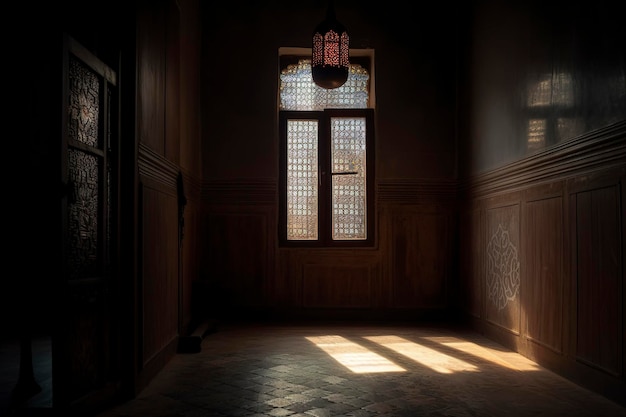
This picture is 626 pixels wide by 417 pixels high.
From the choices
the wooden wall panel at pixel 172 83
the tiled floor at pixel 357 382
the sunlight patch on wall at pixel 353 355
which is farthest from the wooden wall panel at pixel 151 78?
the sunlight patch on wall at pixel 353 355

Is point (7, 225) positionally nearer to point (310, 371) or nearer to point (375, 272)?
point (310, 371)

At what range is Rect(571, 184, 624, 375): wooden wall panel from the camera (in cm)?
356

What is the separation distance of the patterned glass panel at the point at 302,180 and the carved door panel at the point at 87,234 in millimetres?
3779

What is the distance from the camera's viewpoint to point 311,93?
7.38m

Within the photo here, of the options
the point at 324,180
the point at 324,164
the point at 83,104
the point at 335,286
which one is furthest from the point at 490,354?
the point at 83,104

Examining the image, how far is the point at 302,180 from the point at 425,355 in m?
2.97

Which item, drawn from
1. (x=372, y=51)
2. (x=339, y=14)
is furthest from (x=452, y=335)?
(x=339, y=14)

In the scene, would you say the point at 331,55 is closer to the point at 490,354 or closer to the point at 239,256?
the point at 239,256

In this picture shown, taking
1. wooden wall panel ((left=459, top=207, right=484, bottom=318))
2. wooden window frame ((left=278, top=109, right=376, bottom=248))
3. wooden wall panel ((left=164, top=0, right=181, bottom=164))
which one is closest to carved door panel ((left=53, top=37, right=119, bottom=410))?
wooden wall panel ((left=164, top=0, right=181, bottom=164))

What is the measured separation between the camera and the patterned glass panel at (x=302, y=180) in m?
7.22

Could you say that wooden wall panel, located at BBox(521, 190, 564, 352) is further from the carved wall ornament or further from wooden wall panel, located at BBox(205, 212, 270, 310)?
wooden wall panel, located at BBox(205, 212, 270, 310)

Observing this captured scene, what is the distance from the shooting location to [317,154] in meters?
7.29

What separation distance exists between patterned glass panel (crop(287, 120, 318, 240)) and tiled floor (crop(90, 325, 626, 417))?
1700 millimetres

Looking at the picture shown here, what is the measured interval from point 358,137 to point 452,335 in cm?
268
